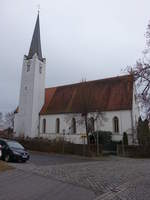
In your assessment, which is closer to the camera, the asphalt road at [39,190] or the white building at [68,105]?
the asphalt road at [39,190]

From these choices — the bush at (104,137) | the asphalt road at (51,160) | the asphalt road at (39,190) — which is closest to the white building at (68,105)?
the bush at (104,137)

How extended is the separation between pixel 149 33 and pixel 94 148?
14428 millimetres

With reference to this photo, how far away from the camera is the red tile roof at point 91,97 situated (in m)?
31.9

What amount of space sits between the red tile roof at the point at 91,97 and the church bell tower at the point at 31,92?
208cm

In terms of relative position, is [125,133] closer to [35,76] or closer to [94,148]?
[94,148]

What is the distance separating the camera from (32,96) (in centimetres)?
4012

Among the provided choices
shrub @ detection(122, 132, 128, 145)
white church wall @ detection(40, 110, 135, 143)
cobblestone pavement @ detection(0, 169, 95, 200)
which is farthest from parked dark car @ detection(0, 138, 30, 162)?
white church wall @ detection(40, 110, 135, 143)

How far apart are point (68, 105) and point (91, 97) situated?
21.3 ft

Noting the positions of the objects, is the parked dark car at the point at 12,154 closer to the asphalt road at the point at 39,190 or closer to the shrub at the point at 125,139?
the asphalt road at the point at 39,190

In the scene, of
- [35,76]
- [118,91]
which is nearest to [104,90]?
[118,91]

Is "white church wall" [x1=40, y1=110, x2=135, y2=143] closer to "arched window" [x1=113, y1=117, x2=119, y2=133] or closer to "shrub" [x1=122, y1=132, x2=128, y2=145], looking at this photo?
"arched window" [x1=113, y1=117, x2=119, y2=133]

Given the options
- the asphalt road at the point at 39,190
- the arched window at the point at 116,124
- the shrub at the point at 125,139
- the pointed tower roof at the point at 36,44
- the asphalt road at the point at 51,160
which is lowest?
the asphalt road at the point at 51,160

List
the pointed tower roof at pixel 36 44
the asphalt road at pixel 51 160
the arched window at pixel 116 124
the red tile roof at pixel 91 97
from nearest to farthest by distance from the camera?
the asphalt road at pixel 51 160 < the red tile roof at pixel 91 97 < the arched window at pixel 116 124 < the pointed tower roof at pixel 36 44

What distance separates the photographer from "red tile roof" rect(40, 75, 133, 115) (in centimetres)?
3192
